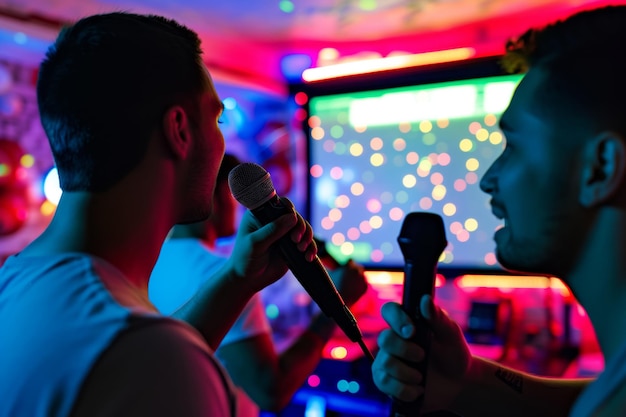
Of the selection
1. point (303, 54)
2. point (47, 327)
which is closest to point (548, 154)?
point (47, 327)

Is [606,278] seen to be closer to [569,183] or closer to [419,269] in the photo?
[569,183]

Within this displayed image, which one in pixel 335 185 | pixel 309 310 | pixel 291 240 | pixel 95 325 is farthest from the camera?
pixel 309 310

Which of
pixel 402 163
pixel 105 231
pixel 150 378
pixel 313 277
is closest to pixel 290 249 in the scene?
pixel 313 277

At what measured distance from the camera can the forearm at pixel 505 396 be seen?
1.03 meters

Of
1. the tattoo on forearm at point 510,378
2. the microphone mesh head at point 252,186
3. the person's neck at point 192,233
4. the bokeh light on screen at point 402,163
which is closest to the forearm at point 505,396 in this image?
the tattoo on forearm at point 510,378

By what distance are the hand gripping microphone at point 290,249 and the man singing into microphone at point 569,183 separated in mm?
140

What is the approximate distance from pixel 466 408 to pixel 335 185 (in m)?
1.63

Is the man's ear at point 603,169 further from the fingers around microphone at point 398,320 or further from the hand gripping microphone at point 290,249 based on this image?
the hand gripping microphone at point 290,249

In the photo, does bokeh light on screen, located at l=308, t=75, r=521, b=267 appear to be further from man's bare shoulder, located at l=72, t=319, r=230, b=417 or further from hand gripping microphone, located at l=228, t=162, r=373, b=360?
man's bare shoulder, located at l=72, t=319, r=230, b=417

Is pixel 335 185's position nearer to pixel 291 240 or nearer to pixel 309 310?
pixel 309 310

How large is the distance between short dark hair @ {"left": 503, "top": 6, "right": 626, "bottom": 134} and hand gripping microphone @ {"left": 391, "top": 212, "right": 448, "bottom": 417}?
0.79 feet

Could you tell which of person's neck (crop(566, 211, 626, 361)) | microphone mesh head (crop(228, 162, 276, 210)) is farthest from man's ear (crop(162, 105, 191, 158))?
person's neck (crop(566, 211, 626, 361))

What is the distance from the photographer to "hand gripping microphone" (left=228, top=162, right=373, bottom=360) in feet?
3.12

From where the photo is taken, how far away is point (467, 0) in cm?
245
